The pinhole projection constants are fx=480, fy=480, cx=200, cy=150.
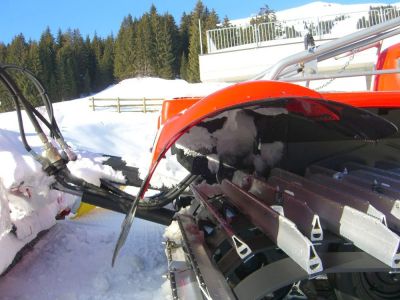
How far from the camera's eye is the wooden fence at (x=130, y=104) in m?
36.0

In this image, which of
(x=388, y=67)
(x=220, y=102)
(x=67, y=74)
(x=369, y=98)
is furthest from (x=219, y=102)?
(x=67, y=74)

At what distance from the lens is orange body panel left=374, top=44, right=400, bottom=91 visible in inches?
158

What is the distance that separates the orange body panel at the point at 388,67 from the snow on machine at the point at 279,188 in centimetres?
60

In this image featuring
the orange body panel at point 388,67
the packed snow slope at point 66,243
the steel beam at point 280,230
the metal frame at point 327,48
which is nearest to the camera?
the steel beam at point 280,230

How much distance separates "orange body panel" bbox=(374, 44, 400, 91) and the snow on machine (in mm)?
595

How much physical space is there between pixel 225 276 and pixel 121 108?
120 feet

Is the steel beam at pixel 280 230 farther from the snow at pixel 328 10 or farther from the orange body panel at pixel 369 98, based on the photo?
the snow at pixel 328 10

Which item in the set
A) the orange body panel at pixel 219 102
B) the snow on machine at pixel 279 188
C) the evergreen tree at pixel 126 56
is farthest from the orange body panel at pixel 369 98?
the evergreen tree at pixel 126 56

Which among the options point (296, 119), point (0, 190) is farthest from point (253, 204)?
point (0, 190)

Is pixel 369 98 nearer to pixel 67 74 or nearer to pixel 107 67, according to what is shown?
pixel 67 74

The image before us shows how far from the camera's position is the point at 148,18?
93750 millimetres

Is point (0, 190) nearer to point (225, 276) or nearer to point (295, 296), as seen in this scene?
point (225, 276)

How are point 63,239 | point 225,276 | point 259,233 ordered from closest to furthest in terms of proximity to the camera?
point 225,276 → point 259,233 → point 63,239

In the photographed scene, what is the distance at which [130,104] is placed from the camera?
3900 cm
